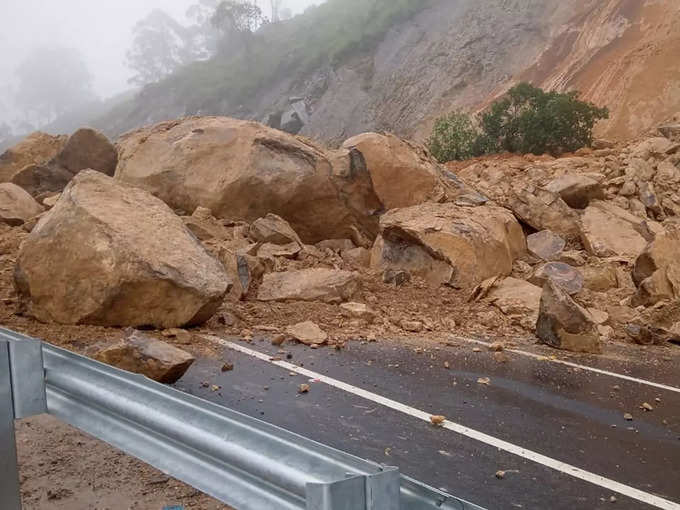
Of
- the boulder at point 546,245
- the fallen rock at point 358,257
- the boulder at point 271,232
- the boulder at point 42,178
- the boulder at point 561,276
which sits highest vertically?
the boulder at point 42,178

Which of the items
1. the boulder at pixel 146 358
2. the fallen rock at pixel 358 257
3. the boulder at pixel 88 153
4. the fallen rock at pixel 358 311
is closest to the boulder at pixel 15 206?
the boulder at pixel 88 153

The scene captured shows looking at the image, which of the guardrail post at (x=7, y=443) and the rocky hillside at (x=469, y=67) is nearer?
the guardrail post at (x=7, y=443)

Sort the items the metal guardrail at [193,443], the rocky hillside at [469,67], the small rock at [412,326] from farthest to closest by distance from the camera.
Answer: the rocky hillside at [469,67] < the small rock at [412,326] < the metal guardrail at [193,443]

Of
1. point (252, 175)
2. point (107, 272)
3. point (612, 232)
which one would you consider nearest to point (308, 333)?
point (107, 272)

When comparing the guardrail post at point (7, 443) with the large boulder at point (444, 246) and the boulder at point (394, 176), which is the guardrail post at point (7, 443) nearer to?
the large boulder at point (444, 246)

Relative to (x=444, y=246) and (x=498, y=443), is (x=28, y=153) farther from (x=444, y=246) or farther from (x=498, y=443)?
(x=498, y=443)

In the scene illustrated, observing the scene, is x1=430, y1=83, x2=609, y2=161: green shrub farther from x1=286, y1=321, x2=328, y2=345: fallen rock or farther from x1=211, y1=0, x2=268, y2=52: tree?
x1=211, y1=0, x2=268, y2=52: tree

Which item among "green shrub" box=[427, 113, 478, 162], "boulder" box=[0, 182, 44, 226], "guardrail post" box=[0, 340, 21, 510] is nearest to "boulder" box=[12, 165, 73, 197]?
"boulder" box=[0, 182, 44, 226]

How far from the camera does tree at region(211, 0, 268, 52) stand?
70.4 metres

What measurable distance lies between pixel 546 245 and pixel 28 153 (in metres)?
12.1

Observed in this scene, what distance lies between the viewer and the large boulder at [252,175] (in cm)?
1081

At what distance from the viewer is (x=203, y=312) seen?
6.92 metres

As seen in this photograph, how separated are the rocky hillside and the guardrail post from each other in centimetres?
A: 2336

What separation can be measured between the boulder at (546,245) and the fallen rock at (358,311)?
4.78 m
